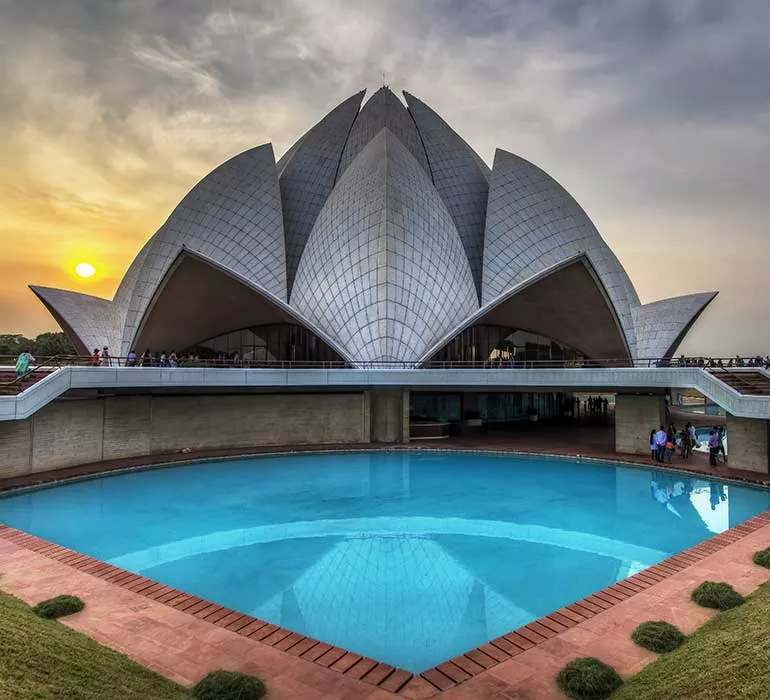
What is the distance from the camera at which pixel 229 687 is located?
4641 millimetres

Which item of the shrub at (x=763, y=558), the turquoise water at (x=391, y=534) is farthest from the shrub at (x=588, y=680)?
the shrub at (x=763, y=558)

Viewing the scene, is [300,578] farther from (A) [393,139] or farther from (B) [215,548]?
(A) [393,139]

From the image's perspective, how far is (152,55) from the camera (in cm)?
1385

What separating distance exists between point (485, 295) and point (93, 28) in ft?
73.3

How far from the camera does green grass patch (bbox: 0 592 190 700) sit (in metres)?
3.86

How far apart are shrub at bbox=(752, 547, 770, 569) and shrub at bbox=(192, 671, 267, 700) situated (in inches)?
295

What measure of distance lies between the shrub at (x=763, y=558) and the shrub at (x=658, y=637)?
127 inches

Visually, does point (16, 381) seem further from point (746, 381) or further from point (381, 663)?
point (746, 381)

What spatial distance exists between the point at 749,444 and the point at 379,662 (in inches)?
625

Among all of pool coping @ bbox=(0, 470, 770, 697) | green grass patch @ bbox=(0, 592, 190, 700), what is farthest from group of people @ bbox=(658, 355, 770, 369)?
green grass patch @ bbox=(0, 592, 190, 700)

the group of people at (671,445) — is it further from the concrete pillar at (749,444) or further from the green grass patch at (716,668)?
the green grass patch at (716,668)

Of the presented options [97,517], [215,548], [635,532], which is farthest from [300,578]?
[635,532]

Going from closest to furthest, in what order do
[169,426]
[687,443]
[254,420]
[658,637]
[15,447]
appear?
[658,637]
[15,447]
[687,443]
[169,426]
[254,420]

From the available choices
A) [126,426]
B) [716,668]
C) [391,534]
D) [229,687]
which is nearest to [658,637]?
[716,668]
